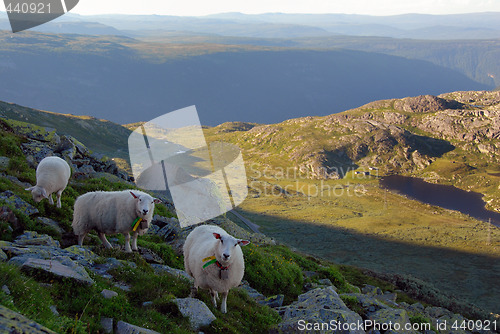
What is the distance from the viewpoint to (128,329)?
1002cm

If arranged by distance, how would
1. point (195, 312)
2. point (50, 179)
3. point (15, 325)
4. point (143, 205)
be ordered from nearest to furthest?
point (15, 325)
point (195, 312)
point (143, 205)
point (50, 179)

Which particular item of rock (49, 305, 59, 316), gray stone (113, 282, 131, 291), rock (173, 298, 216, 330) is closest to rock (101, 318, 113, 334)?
rock (49, 305, 59, 316)

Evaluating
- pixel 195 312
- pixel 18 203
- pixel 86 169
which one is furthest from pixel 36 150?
pixel 195 312

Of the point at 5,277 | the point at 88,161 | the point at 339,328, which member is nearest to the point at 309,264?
the point at 339,328

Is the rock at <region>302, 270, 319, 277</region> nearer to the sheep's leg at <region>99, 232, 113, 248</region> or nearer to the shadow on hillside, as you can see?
the sheep's leg at <region>99, 232, 113, 248</region>

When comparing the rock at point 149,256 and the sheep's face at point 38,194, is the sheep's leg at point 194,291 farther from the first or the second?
the sheep's face at point 38,194

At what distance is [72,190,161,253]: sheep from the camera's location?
1802 centimetres

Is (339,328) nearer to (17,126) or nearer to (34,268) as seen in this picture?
(34,268)

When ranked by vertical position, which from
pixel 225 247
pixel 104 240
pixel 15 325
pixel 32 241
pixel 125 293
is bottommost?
pixel 104 240

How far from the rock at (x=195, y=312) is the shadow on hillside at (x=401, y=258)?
11354 centimetres

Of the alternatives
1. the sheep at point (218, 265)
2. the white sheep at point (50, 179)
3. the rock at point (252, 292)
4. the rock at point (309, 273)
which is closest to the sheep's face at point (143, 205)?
the sheep at point (218, 265)

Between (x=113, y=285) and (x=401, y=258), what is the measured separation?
144m

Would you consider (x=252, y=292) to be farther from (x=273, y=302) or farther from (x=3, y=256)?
(x=3, y=256)

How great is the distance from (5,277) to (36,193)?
12315 millimetres
